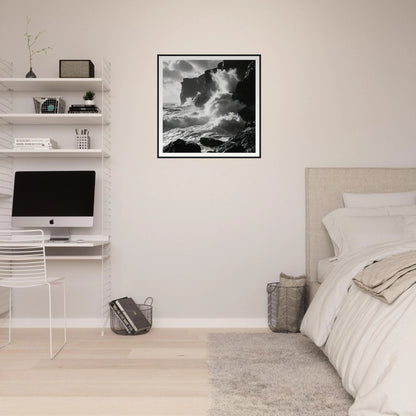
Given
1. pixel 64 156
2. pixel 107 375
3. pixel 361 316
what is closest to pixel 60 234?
pixel 64 156

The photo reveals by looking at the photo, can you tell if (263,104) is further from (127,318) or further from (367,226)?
(127,318)

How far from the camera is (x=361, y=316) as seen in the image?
2.52m

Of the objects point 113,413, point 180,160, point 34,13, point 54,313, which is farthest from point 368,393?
point 34,13

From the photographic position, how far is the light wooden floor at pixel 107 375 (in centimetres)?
239

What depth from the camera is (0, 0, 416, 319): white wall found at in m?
4.18

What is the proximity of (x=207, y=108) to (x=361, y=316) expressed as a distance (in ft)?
7.44

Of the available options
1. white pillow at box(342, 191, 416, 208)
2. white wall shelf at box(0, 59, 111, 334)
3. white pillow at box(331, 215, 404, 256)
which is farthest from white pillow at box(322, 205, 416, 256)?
white wall shelf at box(0, 59, 111, 334)

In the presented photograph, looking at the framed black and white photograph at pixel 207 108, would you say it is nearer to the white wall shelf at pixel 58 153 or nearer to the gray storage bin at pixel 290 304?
the white wall shelf at pixel 58 153

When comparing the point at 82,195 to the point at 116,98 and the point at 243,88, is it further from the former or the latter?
the point at 243,88

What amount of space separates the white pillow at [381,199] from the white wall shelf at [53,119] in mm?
2010

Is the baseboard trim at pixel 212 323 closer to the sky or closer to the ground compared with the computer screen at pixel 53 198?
closer to the ground

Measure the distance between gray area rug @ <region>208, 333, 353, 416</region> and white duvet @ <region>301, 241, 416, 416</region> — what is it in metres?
0.13

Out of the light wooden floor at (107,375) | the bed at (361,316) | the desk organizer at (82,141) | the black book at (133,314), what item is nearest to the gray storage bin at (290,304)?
the bed at (361,316)

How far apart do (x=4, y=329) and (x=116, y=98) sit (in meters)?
2.03
